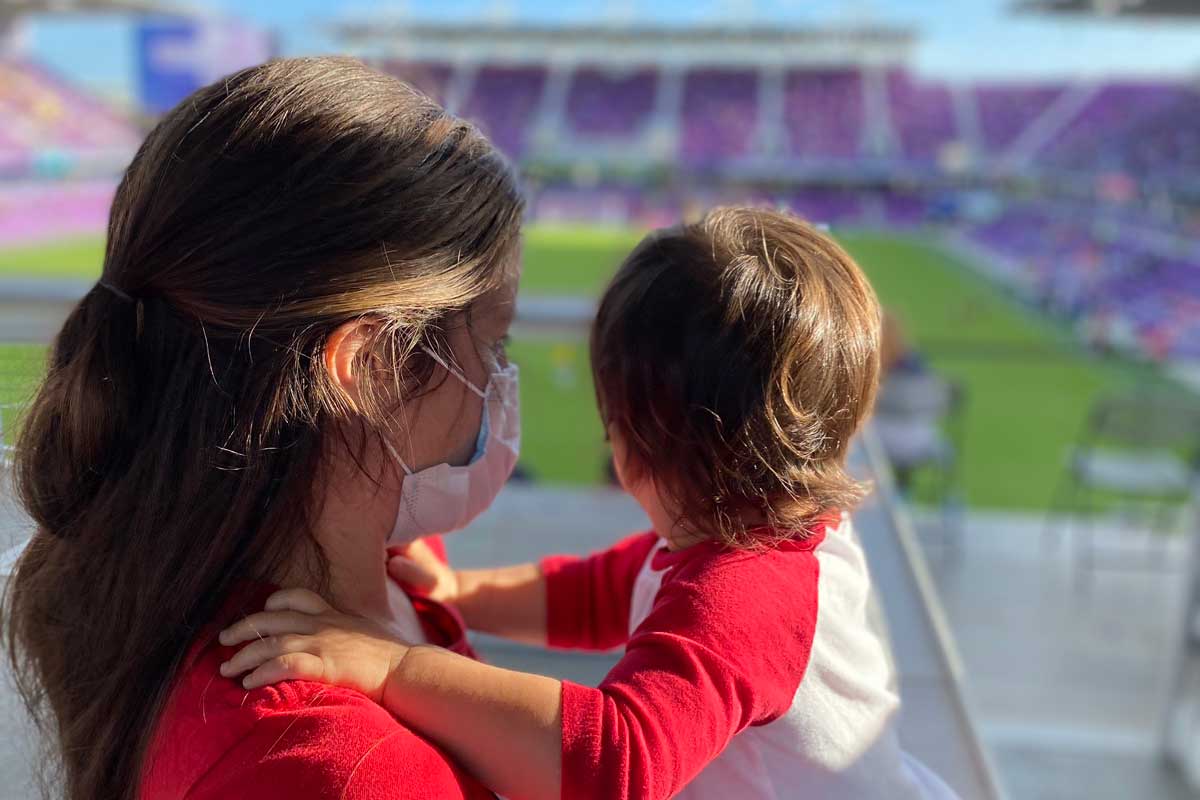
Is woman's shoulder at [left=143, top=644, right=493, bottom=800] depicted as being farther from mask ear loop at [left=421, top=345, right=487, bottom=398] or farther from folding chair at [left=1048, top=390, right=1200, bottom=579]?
folding chair at [left=1048, top=390, right=1200, bottom=579]

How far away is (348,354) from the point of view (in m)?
0.64

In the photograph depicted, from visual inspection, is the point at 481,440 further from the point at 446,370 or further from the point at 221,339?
the point at 221,339

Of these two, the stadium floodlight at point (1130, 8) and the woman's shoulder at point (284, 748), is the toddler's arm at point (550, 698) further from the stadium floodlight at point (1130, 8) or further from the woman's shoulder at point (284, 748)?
the stadium floodlight at point (1130, 8)

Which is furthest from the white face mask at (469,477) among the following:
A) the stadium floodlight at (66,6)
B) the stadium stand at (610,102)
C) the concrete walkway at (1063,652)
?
the stadium stand at (610,102)

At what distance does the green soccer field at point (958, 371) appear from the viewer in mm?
4391

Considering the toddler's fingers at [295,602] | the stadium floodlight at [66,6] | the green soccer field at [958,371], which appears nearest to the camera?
the toddler's fingers at [295,602]

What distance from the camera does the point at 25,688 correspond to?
79 centimetres

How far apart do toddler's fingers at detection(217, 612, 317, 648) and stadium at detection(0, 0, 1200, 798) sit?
0.28 m

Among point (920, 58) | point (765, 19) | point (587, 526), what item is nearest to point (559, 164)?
point (765, 19)

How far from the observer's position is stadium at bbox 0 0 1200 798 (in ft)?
8.61

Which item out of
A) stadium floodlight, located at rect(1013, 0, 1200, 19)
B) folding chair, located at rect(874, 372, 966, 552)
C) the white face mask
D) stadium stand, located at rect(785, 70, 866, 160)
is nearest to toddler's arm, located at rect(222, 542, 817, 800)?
the white face mask

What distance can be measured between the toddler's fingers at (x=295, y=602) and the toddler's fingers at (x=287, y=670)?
52mm

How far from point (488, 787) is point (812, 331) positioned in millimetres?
447

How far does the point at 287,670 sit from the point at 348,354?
0.21 metres
